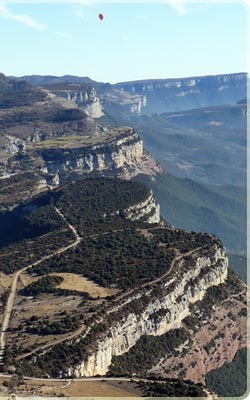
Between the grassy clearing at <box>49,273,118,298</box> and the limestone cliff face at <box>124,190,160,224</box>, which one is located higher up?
the grassy clearing at <box>49,273,118,298</box>

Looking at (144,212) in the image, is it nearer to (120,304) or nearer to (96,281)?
(96,281)

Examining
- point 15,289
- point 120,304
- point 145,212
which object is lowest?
point 145,212

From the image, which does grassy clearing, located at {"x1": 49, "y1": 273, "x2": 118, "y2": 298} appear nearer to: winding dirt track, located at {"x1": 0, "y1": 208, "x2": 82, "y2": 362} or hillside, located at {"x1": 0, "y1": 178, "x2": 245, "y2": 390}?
hillside, located at {"x1": 0, "y1": 178, "x2": 245, "y2": 390}

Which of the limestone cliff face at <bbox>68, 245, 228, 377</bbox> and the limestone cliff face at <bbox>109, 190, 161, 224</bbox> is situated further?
the limestone cliff face at <bbox>109, 190, 161, 224</bbox>

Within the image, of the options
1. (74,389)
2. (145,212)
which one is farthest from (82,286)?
(145,212)

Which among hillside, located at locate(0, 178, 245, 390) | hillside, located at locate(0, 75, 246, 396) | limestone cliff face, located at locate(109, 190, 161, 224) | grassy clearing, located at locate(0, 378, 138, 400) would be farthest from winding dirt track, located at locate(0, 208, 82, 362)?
limestone cliff face, located at locate(109, 190, 161, 224)

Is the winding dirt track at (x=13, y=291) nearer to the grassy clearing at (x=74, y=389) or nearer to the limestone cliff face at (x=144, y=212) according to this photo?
the grassy clearing at (x=74, y=389)

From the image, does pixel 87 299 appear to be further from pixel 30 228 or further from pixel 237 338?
pixel 30 228

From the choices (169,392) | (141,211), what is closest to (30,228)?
(141,211)
